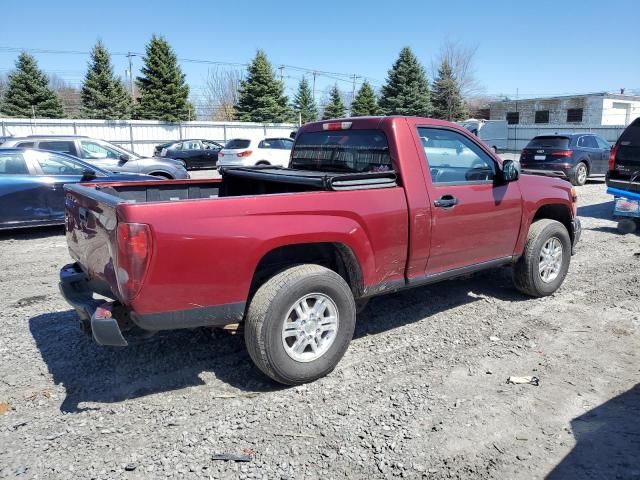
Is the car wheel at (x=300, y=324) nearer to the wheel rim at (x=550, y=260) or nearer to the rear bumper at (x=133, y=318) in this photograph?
the rear bumper at (x=133, y=318)

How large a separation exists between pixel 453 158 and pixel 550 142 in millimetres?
12728

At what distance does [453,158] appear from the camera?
4605 millimetres

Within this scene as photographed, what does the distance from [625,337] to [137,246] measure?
410cm

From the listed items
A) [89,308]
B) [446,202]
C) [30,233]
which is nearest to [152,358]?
[89,308]

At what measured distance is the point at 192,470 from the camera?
2.72m

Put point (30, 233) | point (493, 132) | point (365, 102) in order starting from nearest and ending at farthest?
point (30, 233) < point (493, 132) < point (365, 102)

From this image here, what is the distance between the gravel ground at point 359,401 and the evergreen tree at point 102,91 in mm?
35927

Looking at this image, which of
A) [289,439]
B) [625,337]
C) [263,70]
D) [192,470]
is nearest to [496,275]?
[625,337]

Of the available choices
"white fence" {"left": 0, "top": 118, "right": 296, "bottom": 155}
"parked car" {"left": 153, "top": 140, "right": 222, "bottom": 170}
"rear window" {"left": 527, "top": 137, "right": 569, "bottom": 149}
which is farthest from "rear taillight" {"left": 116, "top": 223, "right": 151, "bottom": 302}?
"white fence" {"left": 0, "top": 118, "right": 296, "bottom": 155}

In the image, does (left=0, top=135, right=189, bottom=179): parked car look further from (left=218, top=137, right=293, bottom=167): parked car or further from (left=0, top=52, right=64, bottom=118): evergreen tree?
(left=0, top=52, right=64, bottom=118): evergreen tree

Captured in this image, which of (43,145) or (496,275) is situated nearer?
(496,275)

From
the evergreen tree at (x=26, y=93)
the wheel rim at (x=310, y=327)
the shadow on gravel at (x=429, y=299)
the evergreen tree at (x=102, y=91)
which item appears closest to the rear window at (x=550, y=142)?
the shadow on gravel at (x=429, y=299)

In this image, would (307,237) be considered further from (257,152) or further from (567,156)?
(257,152)

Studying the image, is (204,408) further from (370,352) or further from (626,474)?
(626,474)
